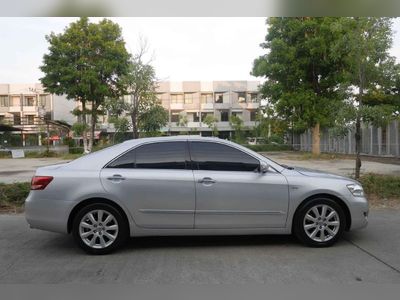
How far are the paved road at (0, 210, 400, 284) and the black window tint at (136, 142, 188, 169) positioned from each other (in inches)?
44.3

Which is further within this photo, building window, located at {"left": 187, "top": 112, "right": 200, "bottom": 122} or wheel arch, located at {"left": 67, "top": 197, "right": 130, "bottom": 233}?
building window, located at {"left": 187, "top": 112, "right": 200, "bottom": 122}

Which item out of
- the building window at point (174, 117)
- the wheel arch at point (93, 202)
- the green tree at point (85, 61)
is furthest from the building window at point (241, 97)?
the wheel arch at point (93, 202)

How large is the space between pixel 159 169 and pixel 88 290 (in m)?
1.97

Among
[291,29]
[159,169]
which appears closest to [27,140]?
[291,29]

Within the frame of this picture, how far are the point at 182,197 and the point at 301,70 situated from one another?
25.9m

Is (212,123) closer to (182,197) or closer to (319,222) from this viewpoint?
(319,222)

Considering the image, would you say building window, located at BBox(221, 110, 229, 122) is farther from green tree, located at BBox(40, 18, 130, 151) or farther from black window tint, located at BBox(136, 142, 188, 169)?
black window tint, located at BBox(136, 142, 188, 169)

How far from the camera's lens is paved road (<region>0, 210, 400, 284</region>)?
16.0 ft

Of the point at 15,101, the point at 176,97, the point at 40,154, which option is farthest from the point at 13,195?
the point at 15,101

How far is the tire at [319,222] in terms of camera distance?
6074mm

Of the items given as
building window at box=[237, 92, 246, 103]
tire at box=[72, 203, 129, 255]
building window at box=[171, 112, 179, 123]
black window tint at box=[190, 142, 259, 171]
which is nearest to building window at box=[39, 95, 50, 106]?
building window at box=[171, 112, 179, 123]

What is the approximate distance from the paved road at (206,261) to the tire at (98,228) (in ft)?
0.46

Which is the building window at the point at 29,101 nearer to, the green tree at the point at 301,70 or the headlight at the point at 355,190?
the green tree at the point at 301,70

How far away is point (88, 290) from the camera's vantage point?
4504 mm
